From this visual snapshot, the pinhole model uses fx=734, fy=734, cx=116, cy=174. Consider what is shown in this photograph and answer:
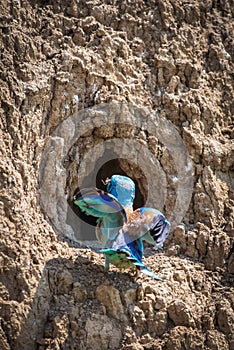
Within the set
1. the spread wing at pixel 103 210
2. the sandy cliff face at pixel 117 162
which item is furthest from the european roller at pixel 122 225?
the sandy cliff face at pixel 117 162

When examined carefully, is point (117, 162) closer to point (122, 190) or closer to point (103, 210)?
point (122, 190)

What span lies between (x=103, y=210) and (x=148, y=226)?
1.12 feet

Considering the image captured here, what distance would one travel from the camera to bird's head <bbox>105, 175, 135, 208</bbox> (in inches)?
209

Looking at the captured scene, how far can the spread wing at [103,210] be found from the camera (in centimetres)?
497

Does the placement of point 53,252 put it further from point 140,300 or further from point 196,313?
point 196,313

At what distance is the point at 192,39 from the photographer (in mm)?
6430

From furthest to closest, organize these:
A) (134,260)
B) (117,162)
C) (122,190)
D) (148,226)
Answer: (117,162)
(122,190)
(148,226)
(134,260)

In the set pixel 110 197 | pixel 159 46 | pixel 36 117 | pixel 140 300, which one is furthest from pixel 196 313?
pixel 159 46

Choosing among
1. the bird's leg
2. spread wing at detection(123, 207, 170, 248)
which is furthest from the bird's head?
the bird's leg

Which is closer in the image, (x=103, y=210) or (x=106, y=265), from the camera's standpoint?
(x=103, y=210)

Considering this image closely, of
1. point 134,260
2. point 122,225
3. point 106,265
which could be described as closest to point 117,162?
point 122,225

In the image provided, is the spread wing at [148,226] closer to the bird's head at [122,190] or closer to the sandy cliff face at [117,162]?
the bird's head at [122,190]

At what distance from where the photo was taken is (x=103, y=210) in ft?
16.6

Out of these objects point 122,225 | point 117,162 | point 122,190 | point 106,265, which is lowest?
point 106,265
